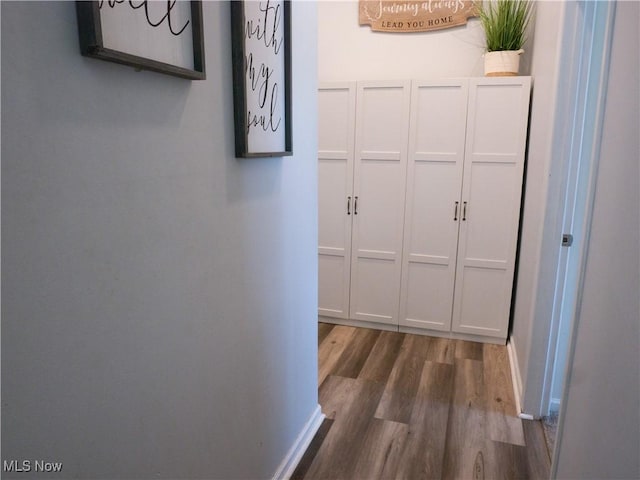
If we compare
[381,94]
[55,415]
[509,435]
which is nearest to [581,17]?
[381,94]

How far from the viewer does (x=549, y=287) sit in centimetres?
204

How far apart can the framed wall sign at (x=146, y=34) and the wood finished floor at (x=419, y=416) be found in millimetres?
1589

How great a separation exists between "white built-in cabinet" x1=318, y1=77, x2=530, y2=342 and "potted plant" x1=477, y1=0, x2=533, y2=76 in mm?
144

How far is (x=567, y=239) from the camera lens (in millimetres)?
1981

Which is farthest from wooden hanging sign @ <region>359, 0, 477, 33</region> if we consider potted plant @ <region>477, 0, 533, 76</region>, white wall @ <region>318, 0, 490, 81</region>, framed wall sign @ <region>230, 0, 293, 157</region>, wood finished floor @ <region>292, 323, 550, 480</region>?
wood finished floor @ <region>292, 323, 550, 480</region>

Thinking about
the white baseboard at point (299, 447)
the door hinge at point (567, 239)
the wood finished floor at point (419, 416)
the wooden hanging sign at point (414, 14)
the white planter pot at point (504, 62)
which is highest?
the wooden hanging sign at point (414, 14)

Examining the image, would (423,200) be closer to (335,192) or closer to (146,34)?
(335,192)

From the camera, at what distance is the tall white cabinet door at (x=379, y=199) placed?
114 inches

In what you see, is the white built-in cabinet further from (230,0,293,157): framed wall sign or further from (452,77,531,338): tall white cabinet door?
(230,0,293,157): framed wall sign

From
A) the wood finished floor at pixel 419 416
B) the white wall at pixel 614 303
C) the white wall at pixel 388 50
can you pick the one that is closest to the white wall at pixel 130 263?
the wood finished floor at pixel 419 416

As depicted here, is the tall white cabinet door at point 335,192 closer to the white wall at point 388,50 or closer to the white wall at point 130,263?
the white wall at point 388,50

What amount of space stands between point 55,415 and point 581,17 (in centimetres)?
215

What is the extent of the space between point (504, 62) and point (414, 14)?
2.73 feet

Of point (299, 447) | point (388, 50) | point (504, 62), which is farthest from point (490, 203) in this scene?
point (299, 447)
